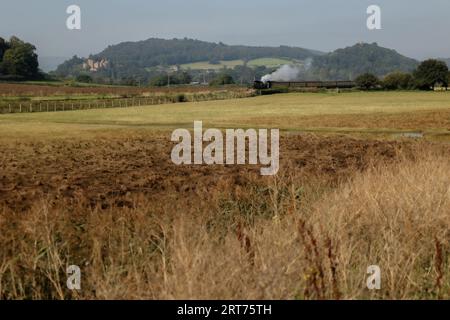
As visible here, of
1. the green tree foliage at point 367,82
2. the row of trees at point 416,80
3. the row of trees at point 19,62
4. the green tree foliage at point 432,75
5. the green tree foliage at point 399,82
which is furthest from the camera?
the row of trees at point 19,62

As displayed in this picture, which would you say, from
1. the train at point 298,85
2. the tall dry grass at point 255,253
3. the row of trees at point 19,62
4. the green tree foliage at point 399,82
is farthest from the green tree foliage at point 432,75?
the tall dry grass at point 255,253

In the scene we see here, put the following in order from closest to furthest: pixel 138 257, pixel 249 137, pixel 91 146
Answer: pixel 138 257
pixel 91 146
pixel 249 137

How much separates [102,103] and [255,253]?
8274cm

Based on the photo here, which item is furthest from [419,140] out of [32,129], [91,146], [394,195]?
[32,129]

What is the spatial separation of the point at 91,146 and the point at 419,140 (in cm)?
1963

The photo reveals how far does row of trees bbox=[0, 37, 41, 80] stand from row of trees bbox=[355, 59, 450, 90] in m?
84.4

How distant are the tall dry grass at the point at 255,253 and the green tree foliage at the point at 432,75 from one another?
129 meters

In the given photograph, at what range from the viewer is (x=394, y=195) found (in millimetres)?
11930

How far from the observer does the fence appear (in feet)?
238

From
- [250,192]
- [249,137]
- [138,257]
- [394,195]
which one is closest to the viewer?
[138,257]

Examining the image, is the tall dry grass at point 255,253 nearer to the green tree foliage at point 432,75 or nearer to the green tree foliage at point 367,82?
the green tree foliage at point 367,82

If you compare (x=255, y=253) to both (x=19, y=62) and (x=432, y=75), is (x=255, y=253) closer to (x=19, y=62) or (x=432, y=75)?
(x=432, y=75)

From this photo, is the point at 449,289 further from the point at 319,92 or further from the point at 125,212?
the point at 319,92

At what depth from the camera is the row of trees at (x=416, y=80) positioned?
438 ft
